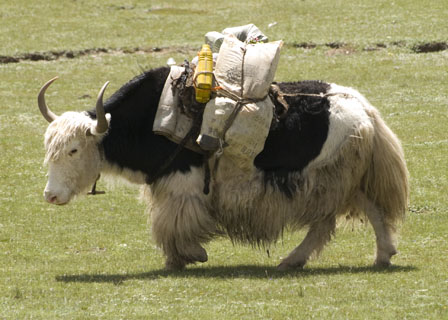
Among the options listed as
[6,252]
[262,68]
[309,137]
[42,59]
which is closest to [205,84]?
[262,68]

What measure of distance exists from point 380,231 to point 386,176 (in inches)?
20.9

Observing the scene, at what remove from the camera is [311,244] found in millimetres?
8508

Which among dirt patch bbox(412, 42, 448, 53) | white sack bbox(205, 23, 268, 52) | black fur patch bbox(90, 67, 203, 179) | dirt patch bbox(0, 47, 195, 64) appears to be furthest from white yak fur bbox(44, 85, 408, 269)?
dirt patch bbox(0, 47, 195, 64)

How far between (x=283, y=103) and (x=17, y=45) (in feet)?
57.6

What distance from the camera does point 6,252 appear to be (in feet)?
32.0

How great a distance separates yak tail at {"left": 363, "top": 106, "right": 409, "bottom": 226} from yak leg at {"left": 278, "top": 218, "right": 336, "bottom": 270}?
0.51 m

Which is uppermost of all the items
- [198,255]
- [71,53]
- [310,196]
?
[310,196]

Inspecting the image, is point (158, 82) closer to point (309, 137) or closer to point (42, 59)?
point (309, 137)

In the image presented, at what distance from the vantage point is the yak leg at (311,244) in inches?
330

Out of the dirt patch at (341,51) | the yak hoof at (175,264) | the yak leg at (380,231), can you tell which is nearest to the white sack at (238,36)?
the yak leg at (380,231)

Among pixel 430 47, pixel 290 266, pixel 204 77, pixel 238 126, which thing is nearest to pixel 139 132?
pixel 204 77

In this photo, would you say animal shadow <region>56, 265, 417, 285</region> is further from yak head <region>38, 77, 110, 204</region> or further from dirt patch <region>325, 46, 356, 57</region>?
dirt patch <region>325, 46, 356, 57</region>

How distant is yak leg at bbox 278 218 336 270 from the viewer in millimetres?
8391

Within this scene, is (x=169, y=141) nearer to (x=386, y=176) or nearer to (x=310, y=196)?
(x=310, y=196)
